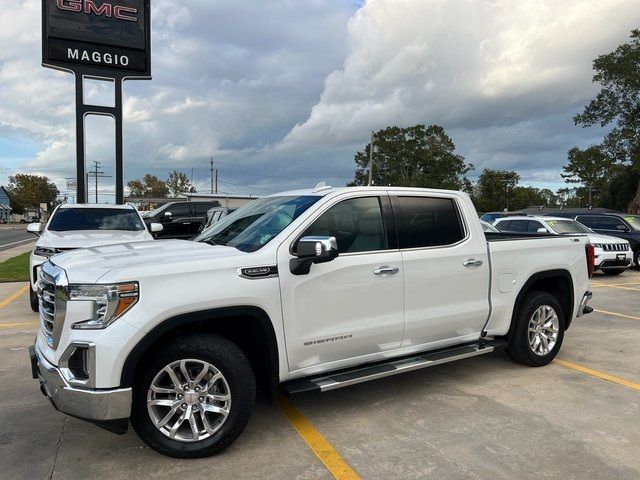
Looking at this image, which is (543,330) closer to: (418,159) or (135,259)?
(135,259)

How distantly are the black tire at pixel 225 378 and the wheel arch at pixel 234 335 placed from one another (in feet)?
0.32

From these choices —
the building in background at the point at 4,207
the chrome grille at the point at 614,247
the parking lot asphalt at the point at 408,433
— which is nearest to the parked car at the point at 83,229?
the parking lot asphalt at the point at 408,433

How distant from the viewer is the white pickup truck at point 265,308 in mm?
3154

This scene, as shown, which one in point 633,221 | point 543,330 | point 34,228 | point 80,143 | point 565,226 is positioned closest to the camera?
point 543,330

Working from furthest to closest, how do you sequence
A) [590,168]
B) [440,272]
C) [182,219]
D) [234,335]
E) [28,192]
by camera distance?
1. [28,192]
2. [590,168]
3. [182,219]
4. [440,272]
5. [234,335]

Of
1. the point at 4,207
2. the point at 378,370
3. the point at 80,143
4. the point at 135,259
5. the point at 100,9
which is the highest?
the point at 100,9

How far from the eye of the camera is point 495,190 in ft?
325

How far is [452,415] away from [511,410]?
0.53 m

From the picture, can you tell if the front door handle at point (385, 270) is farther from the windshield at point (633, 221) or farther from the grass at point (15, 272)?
the windshield at point (633, 221)

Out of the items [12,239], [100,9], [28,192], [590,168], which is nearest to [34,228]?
[100,9]

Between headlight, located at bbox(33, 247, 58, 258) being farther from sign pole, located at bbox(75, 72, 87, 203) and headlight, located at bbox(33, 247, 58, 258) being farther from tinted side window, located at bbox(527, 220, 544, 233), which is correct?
tinted side window, located at bbox(527, 220, 544, 233)

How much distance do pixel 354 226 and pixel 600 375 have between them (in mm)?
3174

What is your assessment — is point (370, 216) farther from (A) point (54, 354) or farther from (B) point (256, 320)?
(A) point (54, 354)

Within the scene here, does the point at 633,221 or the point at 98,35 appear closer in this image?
the point at 633,221
